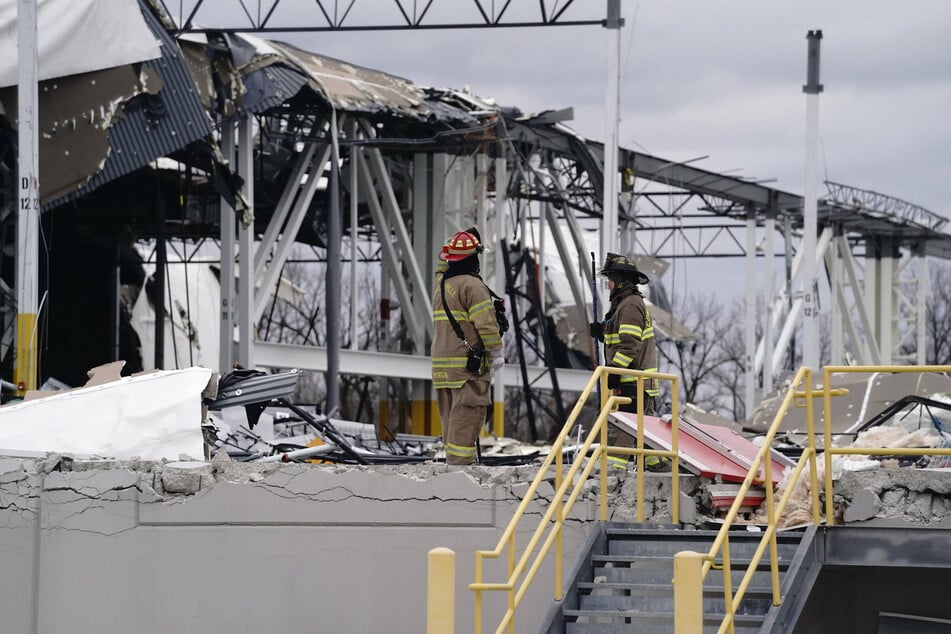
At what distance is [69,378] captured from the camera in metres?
31.4

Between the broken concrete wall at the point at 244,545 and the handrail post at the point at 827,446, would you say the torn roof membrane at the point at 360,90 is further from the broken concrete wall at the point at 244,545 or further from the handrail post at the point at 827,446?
the handrail post at the point at 827,446

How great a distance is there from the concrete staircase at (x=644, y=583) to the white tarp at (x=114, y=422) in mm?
3915

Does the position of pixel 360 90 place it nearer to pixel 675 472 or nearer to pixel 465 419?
pixel 465 419

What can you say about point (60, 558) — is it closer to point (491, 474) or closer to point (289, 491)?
point (289, 491)

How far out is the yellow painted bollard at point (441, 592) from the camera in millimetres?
7355

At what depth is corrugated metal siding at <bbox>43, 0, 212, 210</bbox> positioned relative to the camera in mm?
19531

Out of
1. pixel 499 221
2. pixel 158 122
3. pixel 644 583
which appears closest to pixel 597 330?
pixel 644 583

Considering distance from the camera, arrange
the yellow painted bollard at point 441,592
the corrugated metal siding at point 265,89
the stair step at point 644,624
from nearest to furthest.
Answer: the yellow painted bollard at point 441,592
the stair step at point 644,624
the corrugated metal siding at point 265,89

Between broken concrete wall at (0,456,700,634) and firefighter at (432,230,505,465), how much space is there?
0.66 metres

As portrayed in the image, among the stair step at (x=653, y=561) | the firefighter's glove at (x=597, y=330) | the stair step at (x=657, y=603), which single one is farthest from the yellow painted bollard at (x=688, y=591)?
the firefighter's glove at (x=597, y=330)

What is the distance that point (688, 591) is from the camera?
6.80 meters

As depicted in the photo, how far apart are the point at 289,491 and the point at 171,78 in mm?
11327

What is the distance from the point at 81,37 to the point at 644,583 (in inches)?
496

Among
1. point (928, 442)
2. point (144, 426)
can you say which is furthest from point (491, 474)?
point (928, 442)
